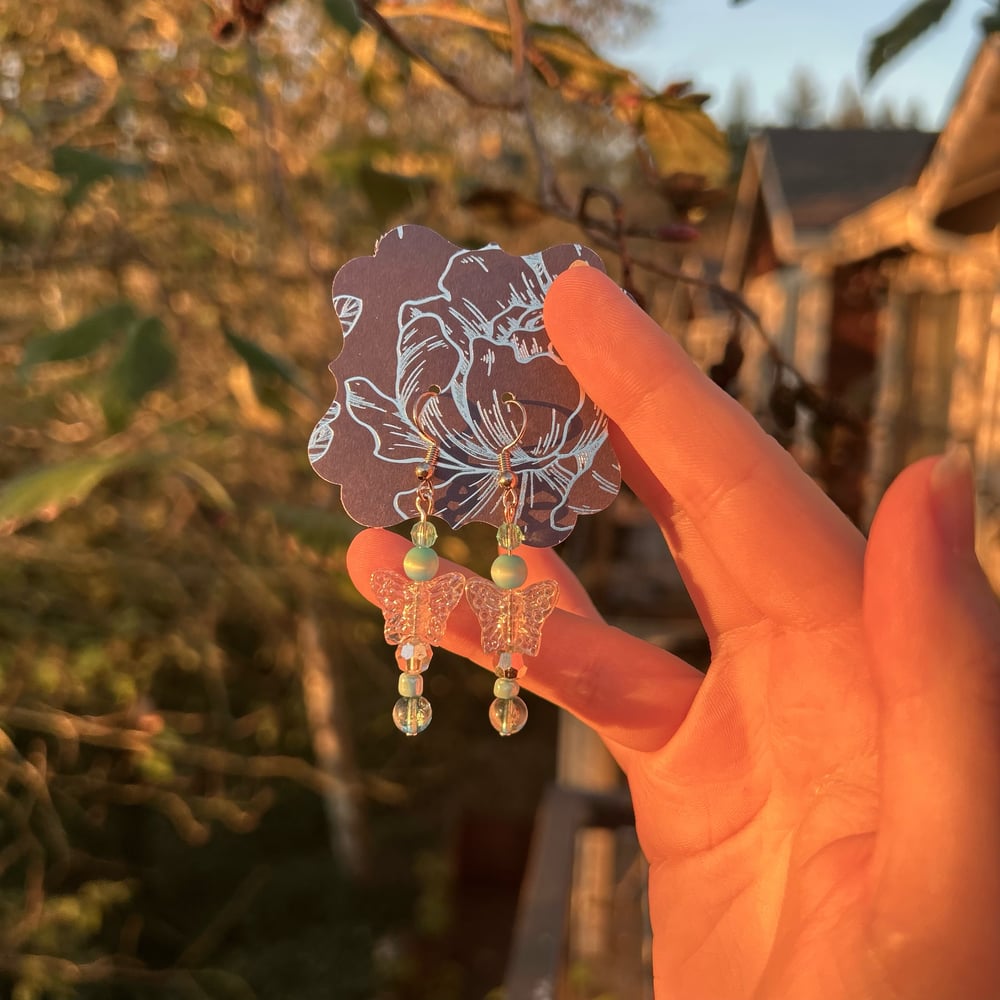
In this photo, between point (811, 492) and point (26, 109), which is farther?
point (26, 109)

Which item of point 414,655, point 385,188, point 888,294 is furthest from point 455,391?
point 888,294

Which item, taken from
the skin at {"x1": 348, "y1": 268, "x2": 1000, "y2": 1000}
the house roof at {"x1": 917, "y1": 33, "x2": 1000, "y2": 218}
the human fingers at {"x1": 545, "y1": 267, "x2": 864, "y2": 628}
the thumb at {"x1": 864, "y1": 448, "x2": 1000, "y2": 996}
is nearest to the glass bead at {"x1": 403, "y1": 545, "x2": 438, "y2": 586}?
the skin at {"x1": 348, "y1": 268, "x2": 1000, "y2": 1000}

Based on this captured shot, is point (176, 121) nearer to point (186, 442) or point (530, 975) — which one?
point (186, 442)

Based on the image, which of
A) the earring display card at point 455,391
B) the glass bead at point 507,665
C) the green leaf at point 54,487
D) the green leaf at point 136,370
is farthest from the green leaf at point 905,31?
the green leaf at point 54,487

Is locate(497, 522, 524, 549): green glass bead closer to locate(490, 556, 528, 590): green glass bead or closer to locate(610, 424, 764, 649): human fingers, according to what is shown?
locate(490, 556, 528, 590): green glass bead

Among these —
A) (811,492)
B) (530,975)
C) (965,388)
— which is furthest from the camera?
(965,388)

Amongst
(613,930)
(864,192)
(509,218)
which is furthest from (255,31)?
(864,192)

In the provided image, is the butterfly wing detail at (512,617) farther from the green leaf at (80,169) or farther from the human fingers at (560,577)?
the green leaf at (80,169)
